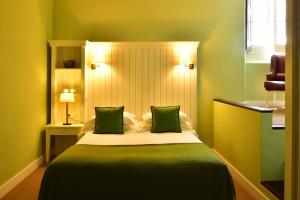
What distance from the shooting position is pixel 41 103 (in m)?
4.66

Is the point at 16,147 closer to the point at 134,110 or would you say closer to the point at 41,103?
the point at 41,103

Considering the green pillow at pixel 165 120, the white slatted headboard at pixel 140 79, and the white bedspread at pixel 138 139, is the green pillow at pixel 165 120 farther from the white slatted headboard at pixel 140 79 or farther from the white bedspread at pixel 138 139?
the white slatted headboard at pixel 140 79

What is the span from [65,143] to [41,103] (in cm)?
82

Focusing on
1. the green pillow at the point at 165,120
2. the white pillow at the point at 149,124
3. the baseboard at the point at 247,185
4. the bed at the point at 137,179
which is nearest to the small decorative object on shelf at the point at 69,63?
the white pillow at the point at 149,124

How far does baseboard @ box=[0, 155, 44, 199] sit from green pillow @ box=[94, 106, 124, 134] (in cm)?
102

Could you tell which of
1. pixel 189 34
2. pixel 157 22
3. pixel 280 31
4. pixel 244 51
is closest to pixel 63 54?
pixel 157 22

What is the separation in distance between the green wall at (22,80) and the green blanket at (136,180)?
998 mm

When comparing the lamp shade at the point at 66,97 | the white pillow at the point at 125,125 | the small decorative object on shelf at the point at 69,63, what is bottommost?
the white pillow at the point at 125,125

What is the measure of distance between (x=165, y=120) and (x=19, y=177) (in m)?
2.08

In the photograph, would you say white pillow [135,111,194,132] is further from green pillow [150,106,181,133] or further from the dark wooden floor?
the dark wooden floor

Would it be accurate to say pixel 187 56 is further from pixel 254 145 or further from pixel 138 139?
pixel 254 145

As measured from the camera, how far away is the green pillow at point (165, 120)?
4289 mm

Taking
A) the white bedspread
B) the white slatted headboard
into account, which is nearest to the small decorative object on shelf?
the white slatted headboard

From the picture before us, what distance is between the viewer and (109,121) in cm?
432
